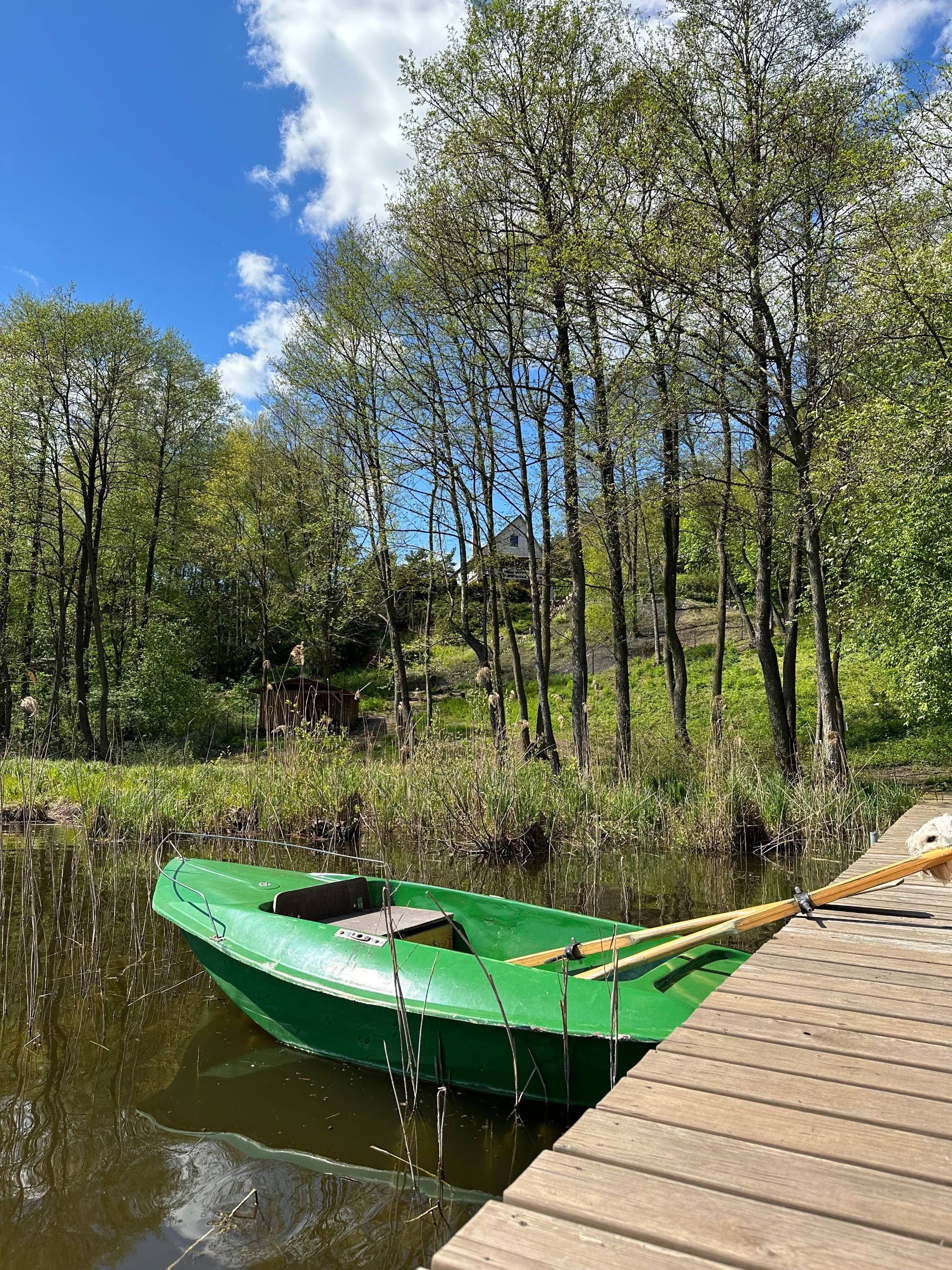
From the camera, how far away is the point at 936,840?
3604mm

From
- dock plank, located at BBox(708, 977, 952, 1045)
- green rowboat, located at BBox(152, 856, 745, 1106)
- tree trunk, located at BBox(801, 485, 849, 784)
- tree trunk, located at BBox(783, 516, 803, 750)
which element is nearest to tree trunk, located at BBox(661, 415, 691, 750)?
tree trunk, located at BBox(783, 516, 803, 750)

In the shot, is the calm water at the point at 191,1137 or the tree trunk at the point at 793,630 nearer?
the calm water at the point at 191,1137

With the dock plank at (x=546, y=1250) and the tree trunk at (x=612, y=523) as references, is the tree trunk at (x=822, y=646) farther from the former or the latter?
the dock plank at (x=546, y=1250)

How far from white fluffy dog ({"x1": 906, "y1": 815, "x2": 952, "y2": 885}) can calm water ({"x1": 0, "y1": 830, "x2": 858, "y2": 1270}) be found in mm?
1932

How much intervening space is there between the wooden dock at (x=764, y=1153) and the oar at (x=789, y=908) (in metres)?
0.50

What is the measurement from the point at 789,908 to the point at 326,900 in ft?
9.44

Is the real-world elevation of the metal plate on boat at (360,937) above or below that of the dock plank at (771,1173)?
below

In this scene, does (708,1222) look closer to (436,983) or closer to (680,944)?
(680,944)

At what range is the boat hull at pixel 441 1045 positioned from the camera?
3447 mm

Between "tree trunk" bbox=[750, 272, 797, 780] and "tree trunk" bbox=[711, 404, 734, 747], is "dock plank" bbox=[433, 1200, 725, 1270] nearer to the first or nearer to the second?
"tree trunk" bbox=[711, 404, 734, 747]

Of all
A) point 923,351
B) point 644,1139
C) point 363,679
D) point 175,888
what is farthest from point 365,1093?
point 363,679

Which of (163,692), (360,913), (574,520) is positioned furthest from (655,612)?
(360,913)

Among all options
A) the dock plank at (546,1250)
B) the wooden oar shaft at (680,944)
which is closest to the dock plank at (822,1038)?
the wooden oar shaft at (680,944)

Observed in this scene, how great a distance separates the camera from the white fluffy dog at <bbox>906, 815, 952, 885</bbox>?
3494 millimetres
